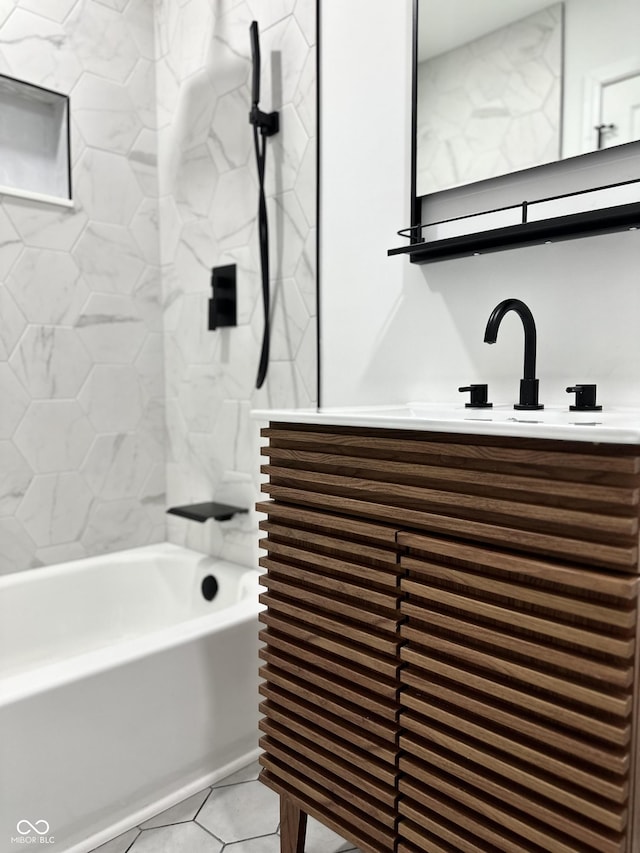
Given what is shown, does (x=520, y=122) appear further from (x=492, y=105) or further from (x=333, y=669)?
(x=333, y=669)

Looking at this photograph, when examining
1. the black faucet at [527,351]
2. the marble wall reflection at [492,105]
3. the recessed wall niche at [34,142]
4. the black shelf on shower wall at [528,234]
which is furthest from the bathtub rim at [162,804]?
the recessed wall niche at [34,142]

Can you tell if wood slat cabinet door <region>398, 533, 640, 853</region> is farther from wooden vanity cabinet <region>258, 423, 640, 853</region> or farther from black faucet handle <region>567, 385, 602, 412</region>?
black faucet handle <region>567, 385, 602, 412</region>

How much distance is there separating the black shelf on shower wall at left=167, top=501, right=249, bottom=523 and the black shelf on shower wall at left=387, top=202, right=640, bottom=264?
1.02m

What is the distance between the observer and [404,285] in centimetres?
155

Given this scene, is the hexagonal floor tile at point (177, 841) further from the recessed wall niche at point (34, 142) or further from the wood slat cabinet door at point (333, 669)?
the recessed wall niche at point (34, 142)

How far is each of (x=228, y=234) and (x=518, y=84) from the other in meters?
1.06

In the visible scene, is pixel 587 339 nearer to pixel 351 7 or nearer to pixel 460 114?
pixel 460 114

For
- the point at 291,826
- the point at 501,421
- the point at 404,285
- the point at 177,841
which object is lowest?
the point at 177,841

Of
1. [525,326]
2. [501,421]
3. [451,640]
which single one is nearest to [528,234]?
[525,326]

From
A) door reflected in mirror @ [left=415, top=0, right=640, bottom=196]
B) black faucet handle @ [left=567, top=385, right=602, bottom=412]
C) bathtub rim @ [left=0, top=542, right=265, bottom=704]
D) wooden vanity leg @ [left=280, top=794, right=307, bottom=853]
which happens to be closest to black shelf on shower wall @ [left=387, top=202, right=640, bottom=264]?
door reflected in mirror @ [left=415, top=0, right=640, bottom=196]

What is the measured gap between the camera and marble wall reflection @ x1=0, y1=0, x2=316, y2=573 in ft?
6.25

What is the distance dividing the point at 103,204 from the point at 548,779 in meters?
2.13

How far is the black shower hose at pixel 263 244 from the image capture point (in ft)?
6.00

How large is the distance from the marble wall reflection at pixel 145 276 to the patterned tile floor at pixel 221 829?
2.37 feet
